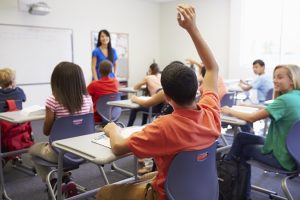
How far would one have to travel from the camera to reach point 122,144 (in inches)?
49.1

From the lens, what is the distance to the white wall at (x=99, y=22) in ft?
18.8

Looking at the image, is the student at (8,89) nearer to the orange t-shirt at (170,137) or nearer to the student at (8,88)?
the student at (8,88)

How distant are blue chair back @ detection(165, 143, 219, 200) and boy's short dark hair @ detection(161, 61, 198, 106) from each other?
Result: 0.71 feet

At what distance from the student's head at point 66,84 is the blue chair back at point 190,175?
1099 mm

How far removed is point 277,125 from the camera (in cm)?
206

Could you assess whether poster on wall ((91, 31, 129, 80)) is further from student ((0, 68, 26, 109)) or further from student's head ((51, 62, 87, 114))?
student's head ((51, 62, 87, 114))

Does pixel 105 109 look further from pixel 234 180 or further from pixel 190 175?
pixel 190 175

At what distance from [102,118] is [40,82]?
10.0ft

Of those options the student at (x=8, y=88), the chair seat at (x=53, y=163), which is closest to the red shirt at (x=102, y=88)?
the student at (x=8, y=88)

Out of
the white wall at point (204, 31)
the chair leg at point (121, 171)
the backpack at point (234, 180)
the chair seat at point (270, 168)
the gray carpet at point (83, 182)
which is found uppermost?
the white wall at point (204, 31)

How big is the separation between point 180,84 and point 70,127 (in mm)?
1080

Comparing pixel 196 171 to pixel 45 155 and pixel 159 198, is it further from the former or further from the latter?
pixel 45 155

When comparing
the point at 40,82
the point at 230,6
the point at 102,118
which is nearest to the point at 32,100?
the point at 40,82

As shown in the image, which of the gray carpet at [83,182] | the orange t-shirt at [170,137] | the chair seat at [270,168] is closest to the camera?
the orange t-shirt at [170,137]
